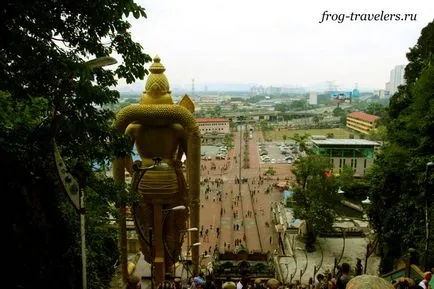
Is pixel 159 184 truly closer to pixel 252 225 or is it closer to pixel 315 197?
pixel 315 197

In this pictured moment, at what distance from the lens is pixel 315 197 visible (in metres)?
21.5

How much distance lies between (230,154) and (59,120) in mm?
59451

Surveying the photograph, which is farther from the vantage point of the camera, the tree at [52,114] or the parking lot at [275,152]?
the parking lot at [275,152]

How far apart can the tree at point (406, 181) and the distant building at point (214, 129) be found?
6148cm

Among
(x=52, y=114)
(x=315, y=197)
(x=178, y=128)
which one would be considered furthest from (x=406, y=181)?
(x=52, y=114)

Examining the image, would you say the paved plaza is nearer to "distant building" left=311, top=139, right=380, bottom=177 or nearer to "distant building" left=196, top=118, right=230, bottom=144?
"distant building" left=311, top=139, right=380, bottom=177

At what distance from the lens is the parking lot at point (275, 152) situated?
59141mm

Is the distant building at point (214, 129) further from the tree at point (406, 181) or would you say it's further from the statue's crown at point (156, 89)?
the statue's crown at point (156, 89)

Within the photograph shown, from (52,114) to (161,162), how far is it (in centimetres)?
665

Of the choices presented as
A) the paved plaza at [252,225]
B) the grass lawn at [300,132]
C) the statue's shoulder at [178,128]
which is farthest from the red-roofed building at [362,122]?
the statue's shoulder at [178,128]

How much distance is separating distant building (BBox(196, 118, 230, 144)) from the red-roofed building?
23078 mm

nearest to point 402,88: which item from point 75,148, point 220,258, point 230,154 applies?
point 220,258

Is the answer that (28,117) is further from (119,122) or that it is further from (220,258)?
(220,258)

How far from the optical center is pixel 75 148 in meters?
5.78
